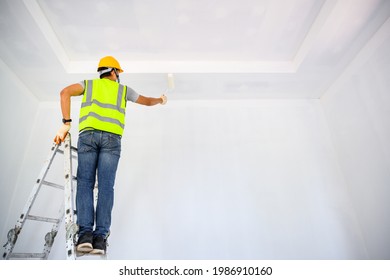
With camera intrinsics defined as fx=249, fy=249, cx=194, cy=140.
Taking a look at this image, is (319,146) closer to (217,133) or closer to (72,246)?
(217,133)

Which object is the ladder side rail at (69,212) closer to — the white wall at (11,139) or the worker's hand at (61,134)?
the worker's hand at (61,134)

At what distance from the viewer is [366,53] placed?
259 centimetres

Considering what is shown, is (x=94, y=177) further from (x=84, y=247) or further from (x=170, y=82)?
(x=170, y=82)

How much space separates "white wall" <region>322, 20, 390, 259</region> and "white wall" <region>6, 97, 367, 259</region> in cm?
15

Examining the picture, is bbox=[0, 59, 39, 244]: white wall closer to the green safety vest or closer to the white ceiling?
the white ceiling

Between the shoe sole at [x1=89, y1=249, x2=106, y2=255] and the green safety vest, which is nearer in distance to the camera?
the shoe sole at [x1=89, y1=249, x2=106, y2=255]

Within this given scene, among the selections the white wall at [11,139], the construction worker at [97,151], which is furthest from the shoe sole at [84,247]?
the white wall at [11,139]

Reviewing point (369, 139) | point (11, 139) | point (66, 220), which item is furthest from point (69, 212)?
point (369, 139)

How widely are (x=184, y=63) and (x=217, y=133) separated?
94 centimetres

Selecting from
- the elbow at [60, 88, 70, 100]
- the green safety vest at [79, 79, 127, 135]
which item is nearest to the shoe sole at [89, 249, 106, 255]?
the green safety vest at [79, 79, 127, 135]

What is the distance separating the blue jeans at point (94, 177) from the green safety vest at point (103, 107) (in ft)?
0.18

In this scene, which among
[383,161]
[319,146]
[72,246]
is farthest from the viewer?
[319,146]

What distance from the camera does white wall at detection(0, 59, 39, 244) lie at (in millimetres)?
2582
